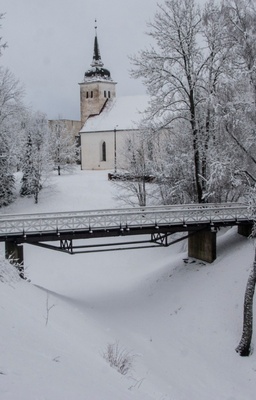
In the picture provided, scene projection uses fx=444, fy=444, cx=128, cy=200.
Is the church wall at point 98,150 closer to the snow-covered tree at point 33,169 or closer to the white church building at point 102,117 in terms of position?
the white church building at point 102,117

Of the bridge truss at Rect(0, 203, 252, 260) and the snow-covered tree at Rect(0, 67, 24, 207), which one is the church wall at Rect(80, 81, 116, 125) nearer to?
the snow-covered tree at Rect(0, 67, 24, 207)

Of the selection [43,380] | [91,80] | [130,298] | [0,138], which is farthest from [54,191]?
[43,380]

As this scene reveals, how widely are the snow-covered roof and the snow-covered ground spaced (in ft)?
95.1

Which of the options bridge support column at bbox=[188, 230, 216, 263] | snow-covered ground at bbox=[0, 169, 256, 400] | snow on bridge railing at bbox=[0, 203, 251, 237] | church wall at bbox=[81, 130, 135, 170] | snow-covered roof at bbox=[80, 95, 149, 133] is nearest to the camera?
snow-covered ground at bbox=[0, 169, 256, 400]

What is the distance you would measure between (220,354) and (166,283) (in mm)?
7640

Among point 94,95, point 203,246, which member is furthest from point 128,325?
point 94,95

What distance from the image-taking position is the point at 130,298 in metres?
23.2

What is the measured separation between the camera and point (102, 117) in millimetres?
61656

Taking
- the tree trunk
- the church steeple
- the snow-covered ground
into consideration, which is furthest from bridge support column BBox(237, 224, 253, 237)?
the church steeple

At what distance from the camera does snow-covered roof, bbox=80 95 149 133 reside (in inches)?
2291

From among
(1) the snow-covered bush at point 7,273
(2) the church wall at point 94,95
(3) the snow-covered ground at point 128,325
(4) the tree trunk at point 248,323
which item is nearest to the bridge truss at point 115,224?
(3) the snow-covered ground at point 128,325

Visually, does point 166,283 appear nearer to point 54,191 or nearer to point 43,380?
point 43,380

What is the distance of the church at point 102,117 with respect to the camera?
58250 mm

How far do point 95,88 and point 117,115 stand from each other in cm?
838
